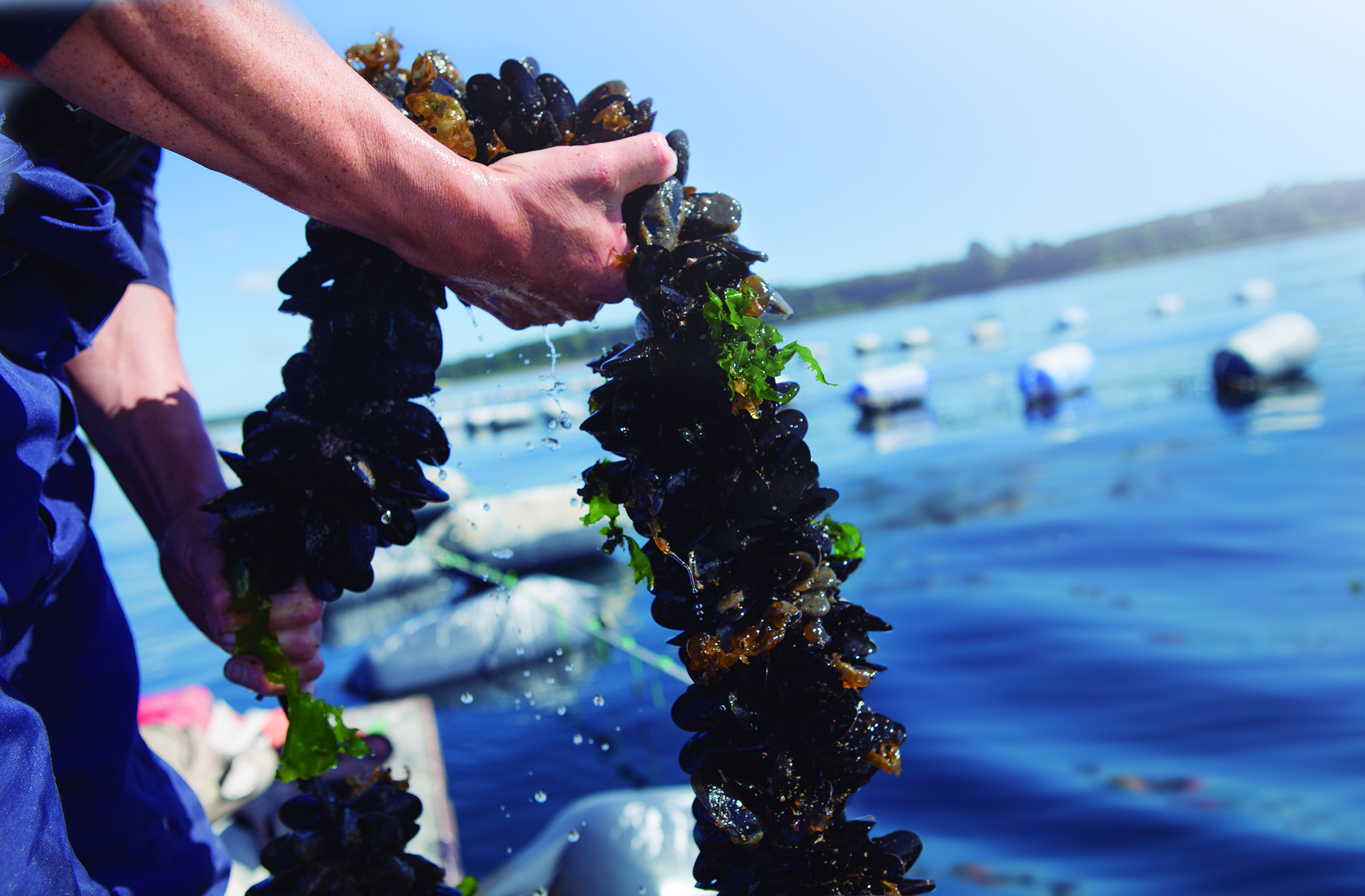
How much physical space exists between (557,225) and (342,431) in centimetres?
62

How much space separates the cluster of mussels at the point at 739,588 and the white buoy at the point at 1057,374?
2069cm

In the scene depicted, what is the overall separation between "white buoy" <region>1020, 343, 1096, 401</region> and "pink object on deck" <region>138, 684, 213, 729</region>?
1924 cm

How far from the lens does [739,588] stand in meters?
1.30

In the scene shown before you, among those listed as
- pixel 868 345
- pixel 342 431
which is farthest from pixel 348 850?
pixel 868 345

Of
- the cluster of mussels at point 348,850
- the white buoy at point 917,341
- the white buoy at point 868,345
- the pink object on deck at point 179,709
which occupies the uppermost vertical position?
the white buoy at point 917,341

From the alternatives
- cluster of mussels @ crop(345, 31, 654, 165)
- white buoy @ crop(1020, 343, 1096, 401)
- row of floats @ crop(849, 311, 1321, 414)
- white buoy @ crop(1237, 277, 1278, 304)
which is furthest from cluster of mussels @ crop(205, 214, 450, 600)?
white buoy @ crop(1237, 277, 1278, 304)

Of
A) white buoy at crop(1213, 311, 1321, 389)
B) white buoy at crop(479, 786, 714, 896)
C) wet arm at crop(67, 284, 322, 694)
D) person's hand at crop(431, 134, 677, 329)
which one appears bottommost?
white buoy at crop(479, 786, 714, 896)

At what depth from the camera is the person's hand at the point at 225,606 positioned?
160 centimetres

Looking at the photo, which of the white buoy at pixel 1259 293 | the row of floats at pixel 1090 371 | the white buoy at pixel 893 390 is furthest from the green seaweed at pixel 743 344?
the white buoy at pixel 1259 293

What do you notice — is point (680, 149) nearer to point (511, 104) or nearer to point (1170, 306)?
point (511, 104)

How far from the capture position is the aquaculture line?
50.8 inches

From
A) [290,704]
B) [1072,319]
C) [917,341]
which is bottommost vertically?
[290,704]

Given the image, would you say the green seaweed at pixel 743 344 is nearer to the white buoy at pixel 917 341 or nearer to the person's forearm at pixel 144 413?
the person's forearm at pixel 144 413

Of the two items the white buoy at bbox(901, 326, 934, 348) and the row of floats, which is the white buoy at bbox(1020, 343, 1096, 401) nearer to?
the row of floats
